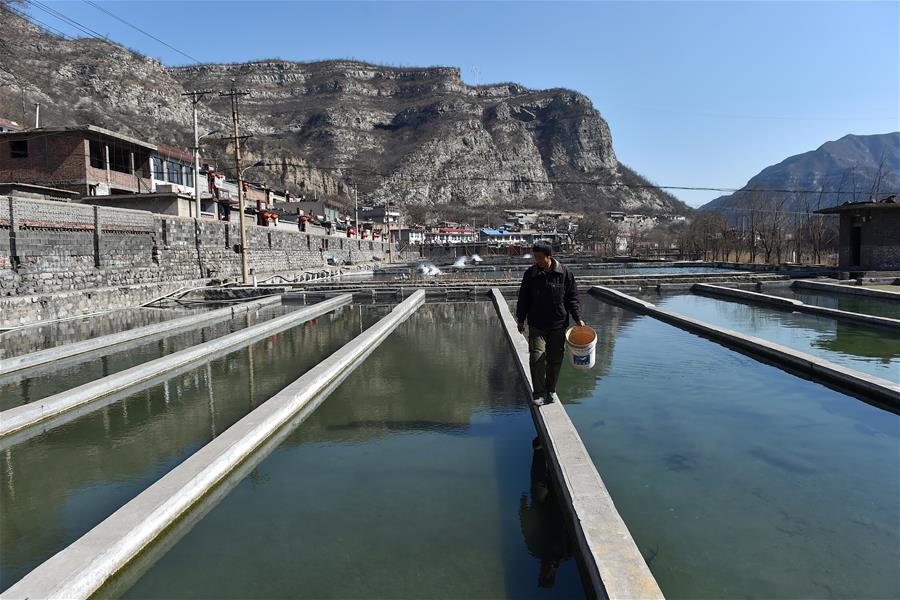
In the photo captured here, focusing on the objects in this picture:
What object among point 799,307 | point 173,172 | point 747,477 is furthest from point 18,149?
point 747,477

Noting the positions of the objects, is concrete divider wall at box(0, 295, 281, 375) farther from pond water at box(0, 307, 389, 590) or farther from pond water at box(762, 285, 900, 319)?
pond water at box(762, 285, 900, 319)

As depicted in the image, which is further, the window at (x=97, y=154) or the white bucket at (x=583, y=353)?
the window at (x=97, y=154)

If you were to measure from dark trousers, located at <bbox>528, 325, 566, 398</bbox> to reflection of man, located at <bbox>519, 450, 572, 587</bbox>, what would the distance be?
1.41 m

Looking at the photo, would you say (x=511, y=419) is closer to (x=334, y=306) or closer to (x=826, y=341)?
(x=826, y=341)

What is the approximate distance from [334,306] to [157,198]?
13.3m

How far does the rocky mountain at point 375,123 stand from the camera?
103 meters

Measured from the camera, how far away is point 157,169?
37062 mm

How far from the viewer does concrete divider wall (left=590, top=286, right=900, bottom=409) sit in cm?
686

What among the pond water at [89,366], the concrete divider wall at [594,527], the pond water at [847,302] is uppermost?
the pond water at [847,302]

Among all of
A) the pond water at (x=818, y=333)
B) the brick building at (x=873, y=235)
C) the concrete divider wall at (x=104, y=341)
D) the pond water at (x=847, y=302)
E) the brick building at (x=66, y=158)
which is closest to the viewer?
the pond water at (x=818, y=333)

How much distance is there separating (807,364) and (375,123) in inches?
6237

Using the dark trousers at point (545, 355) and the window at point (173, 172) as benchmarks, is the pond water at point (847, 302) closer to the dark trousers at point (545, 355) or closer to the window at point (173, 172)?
the dark trousers at point (545, 355)

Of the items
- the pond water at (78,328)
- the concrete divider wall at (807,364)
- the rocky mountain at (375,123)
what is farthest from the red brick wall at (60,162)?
the rocky mountain at (375,123)

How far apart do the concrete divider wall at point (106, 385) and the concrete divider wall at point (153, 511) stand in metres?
2.78
